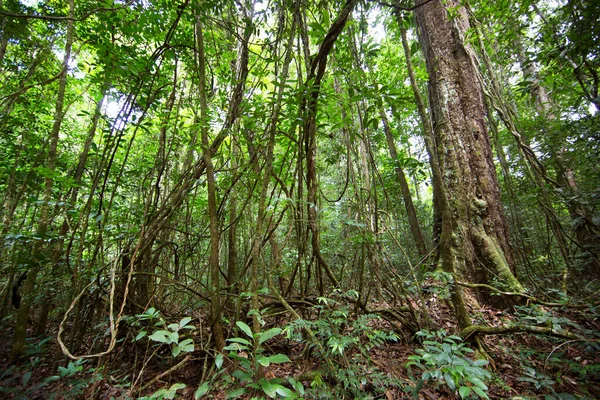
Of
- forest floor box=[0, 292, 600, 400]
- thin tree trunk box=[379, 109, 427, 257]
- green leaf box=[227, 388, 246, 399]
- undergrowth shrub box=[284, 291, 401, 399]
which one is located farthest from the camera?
thin tree trunk box=[379, 109, 427, 257]

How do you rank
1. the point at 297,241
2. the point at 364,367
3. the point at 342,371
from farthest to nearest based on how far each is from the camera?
1. the point at 297,241
2. the point at 364,367
3. the point at 342,371

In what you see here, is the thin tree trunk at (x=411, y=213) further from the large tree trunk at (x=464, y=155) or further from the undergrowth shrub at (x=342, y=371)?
the undergrowth shrub at (x=342, y=371)

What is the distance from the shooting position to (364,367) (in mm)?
2180

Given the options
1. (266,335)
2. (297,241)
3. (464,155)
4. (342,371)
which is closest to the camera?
(266,335)

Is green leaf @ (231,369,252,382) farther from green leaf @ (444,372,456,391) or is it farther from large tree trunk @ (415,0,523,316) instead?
large tree trunk @ (415,0,523,316)

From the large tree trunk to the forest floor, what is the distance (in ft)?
2.01

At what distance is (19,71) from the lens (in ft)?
15.6

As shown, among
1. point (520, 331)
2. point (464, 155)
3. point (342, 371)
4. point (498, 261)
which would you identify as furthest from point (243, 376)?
point (464, 155)

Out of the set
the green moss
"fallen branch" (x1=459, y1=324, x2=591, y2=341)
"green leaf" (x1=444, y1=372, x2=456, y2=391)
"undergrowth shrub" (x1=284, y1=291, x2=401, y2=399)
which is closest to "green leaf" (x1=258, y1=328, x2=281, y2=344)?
"undergrowth shrub" (x1=284, y1=291, x2=401, y2=399)

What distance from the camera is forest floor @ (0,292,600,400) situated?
1.63 metres

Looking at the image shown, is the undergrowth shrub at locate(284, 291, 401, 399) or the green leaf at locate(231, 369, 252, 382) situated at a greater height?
the green leaf at locate(231, 369, 252, 382)

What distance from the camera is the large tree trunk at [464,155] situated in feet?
10.2

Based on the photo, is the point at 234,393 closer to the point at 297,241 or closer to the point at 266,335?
the point at 266,335

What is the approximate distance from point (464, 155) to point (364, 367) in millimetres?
2834
